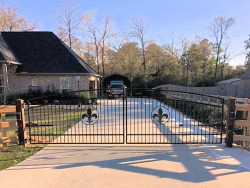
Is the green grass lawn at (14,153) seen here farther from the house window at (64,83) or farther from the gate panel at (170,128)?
the house window at (64,83)

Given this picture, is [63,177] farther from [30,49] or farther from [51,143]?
[30,49]

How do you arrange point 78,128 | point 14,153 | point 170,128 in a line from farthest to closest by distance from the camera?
point 170,128
point 78,128
point 14,153

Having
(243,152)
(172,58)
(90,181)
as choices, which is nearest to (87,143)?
(90,181)

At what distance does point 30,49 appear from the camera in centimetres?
1983

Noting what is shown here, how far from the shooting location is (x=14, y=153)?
496cm

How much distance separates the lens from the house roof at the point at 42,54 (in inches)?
724

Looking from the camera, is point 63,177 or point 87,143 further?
point 87,143

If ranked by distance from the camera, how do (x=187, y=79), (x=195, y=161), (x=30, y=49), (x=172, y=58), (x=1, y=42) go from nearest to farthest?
1. (x=195, y=161)
2. (x=1, y=42)
3. (x=30, y=49)
4. (x=187, y=79)
5. (x=172, y=58)

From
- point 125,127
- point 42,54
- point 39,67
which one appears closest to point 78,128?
point 125,127

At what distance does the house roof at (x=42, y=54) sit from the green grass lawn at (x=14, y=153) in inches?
531

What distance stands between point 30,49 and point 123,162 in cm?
1909

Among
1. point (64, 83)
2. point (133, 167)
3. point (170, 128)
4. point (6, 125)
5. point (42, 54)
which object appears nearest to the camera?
point (133, 167)

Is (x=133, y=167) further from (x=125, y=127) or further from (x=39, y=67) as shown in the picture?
(x=39, y=67)

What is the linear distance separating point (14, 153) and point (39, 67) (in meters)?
15.0
